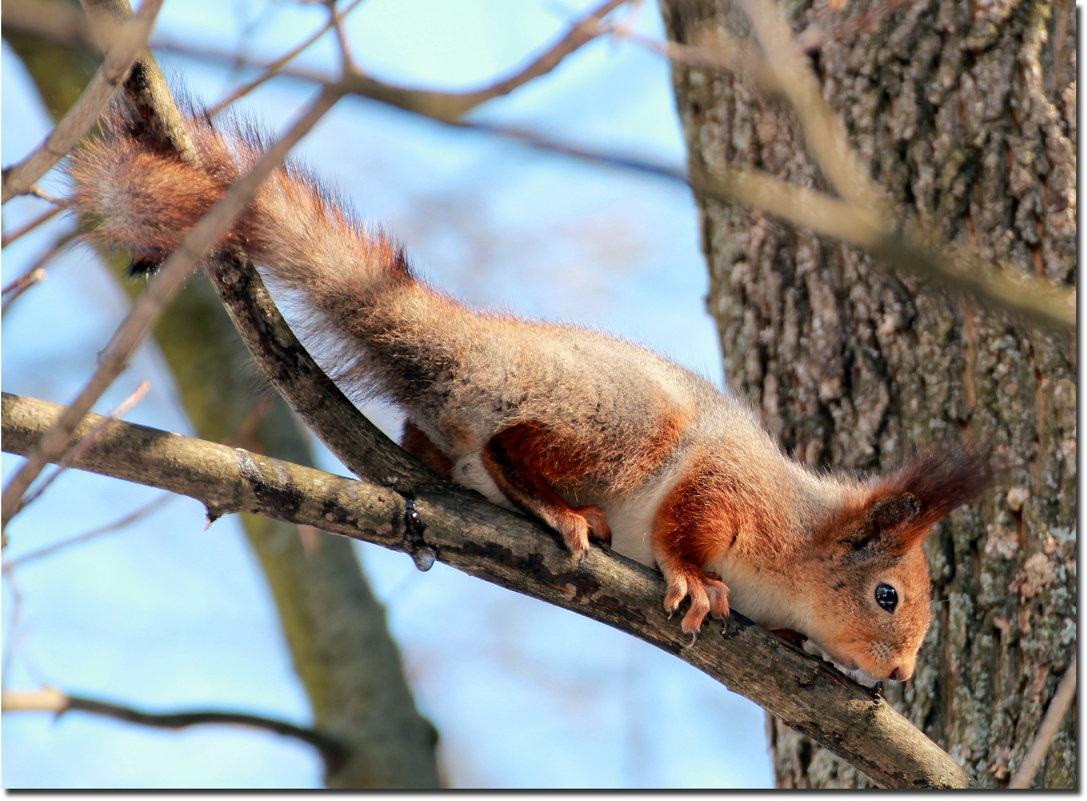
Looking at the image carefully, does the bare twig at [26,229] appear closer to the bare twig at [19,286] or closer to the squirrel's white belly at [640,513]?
the bare twig at [19,286]

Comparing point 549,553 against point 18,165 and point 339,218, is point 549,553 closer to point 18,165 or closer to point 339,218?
point 339,218

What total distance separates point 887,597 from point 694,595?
2.53 feet

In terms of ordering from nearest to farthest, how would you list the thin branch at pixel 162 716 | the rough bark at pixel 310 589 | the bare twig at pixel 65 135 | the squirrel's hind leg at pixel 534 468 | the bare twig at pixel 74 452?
the bare twig at pixel 65 135 < the bare twig at pixel 74 452 < the squirrel's hind leg at pixel 534 468 < the thin branch at pixel 162 716 < the rough bark at pixel 310 589

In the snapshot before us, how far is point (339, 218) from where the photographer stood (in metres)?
2.45

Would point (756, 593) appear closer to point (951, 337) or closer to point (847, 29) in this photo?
point (951, 337)

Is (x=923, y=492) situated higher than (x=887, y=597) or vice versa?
(x=923, y=492)

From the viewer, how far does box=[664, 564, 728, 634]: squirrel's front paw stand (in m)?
2.40

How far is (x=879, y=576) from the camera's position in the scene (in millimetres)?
2980

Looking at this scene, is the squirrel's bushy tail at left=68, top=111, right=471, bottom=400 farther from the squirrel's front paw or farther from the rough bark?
the rough bark

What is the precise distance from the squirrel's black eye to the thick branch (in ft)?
1.84

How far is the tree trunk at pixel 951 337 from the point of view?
2.94m

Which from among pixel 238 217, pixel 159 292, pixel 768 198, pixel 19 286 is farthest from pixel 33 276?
pixel 768 198

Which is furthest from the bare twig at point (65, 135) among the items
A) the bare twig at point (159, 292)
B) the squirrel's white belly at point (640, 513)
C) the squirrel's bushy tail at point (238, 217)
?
the squirrel's white belly at point (640, 513)

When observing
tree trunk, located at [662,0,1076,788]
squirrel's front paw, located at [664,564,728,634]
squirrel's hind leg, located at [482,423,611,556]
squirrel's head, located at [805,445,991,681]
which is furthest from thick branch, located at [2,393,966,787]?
tree trunk, located at [662,0,1076,788]
